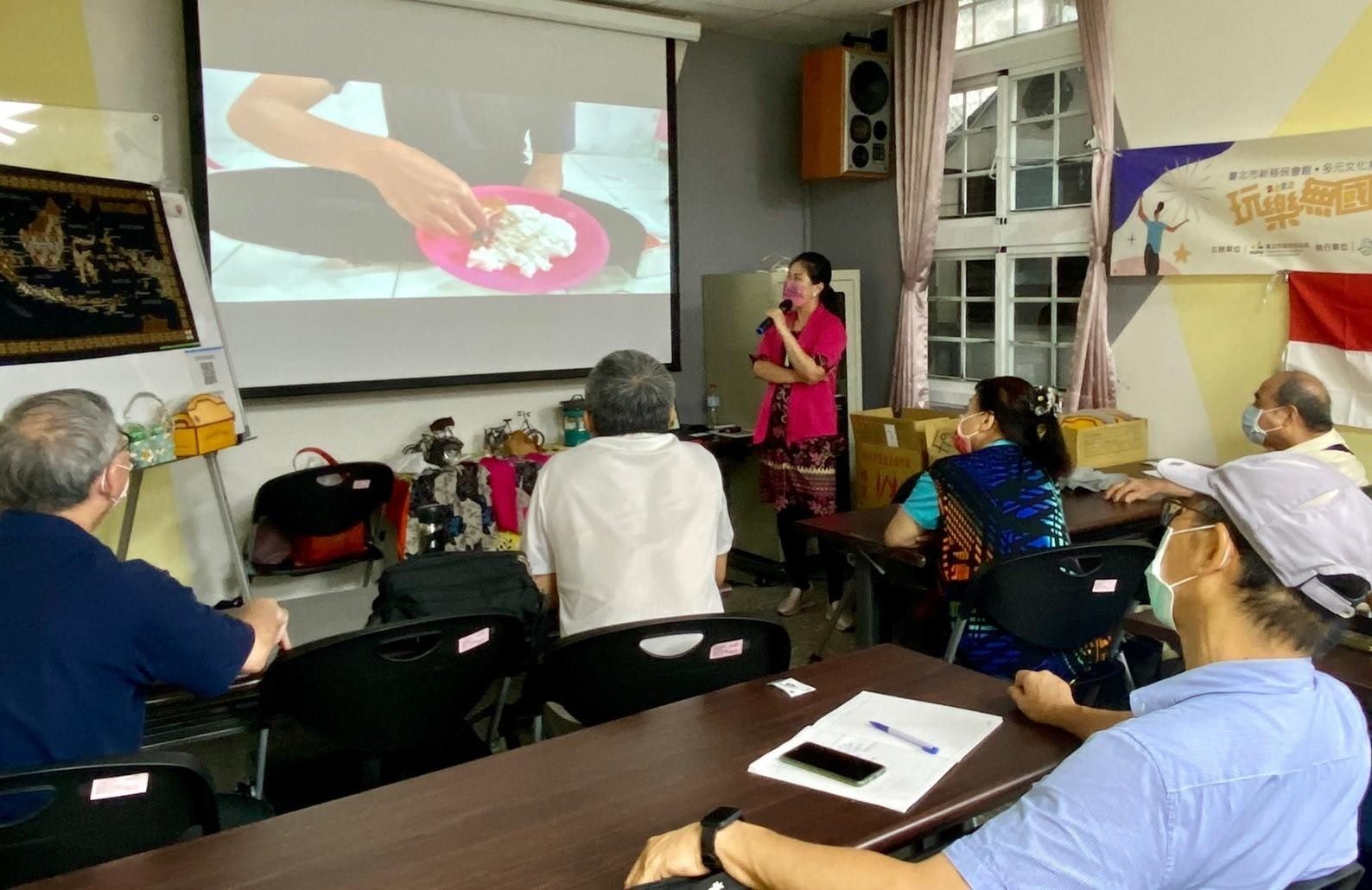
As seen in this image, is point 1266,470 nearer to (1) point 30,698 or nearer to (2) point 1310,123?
(1) point 30,698

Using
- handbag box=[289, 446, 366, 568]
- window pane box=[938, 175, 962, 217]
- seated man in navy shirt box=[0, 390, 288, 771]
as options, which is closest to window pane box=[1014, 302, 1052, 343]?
window pane box=[938, 175, 962, 217]

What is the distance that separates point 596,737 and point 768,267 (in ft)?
15.3

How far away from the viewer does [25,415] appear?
5.84 feet

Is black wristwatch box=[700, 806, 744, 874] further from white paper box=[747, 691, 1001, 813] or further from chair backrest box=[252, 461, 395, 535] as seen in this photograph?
chair backrest box=[252, 461, 395, 535]

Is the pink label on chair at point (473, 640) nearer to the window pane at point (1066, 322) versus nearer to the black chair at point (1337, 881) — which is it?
the black chair at point (1337, 881)

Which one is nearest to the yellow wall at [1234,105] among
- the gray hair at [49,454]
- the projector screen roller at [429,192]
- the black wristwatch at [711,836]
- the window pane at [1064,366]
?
the window pane at [1064,366]

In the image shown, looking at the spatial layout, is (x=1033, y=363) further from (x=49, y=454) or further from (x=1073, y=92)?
(x=49, y=454)

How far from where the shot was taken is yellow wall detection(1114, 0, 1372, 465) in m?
3.80

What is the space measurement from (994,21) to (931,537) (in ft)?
10.9

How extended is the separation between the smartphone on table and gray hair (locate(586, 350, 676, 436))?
108 centimetres

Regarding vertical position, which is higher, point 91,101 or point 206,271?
point 91,101

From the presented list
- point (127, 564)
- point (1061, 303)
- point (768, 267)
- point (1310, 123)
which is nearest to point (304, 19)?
point (768, 267)

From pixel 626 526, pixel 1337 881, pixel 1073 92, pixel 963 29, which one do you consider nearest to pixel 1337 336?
pixel 1073 92

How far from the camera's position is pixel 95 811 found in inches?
56.6
